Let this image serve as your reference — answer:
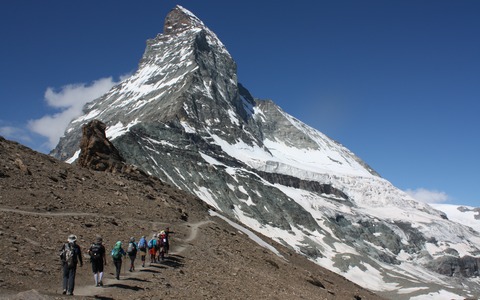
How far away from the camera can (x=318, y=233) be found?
16738 cm

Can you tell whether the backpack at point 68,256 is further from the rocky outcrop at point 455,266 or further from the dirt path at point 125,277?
the rocky outcrop at point 455,266

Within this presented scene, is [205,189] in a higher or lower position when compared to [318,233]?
higher

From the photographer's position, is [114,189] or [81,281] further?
[114,189]

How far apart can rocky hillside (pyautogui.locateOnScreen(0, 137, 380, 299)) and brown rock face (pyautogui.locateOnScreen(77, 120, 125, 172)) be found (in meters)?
6.85

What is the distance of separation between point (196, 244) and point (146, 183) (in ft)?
50.7

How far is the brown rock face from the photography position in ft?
179

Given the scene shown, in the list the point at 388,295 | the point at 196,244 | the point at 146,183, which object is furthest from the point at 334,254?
the point at 196,244

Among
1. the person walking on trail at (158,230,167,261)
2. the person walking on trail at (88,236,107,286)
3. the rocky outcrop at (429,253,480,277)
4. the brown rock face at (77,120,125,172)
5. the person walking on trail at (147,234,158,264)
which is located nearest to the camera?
the person walking on trail at (88,236,107,286)

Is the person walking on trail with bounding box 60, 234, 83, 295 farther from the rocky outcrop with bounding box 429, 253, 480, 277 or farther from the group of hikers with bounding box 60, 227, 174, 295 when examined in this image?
the rocky outcrop with bounding box 429, 253, 480, 277

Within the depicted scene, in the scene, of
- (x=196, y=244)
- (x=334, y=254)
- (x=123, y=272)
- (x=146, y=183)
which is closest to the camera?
(x=123, y=272)

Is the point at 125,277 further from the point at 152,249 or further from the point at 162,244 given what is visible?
the point at 162,244

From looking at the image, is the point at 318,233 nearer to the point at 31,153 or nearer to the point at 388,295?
the point at 388,295

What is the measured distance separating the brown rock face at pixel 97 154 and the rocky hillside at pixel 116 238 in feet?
→ 22.5

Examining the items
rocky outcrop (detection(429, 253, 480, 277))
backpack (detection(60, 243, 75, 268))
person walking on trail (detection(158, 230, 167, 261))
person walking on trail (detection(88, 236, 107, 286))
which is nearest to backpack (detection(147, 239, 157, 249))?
person walking on trail (detection(158, 230, 167, 261))
